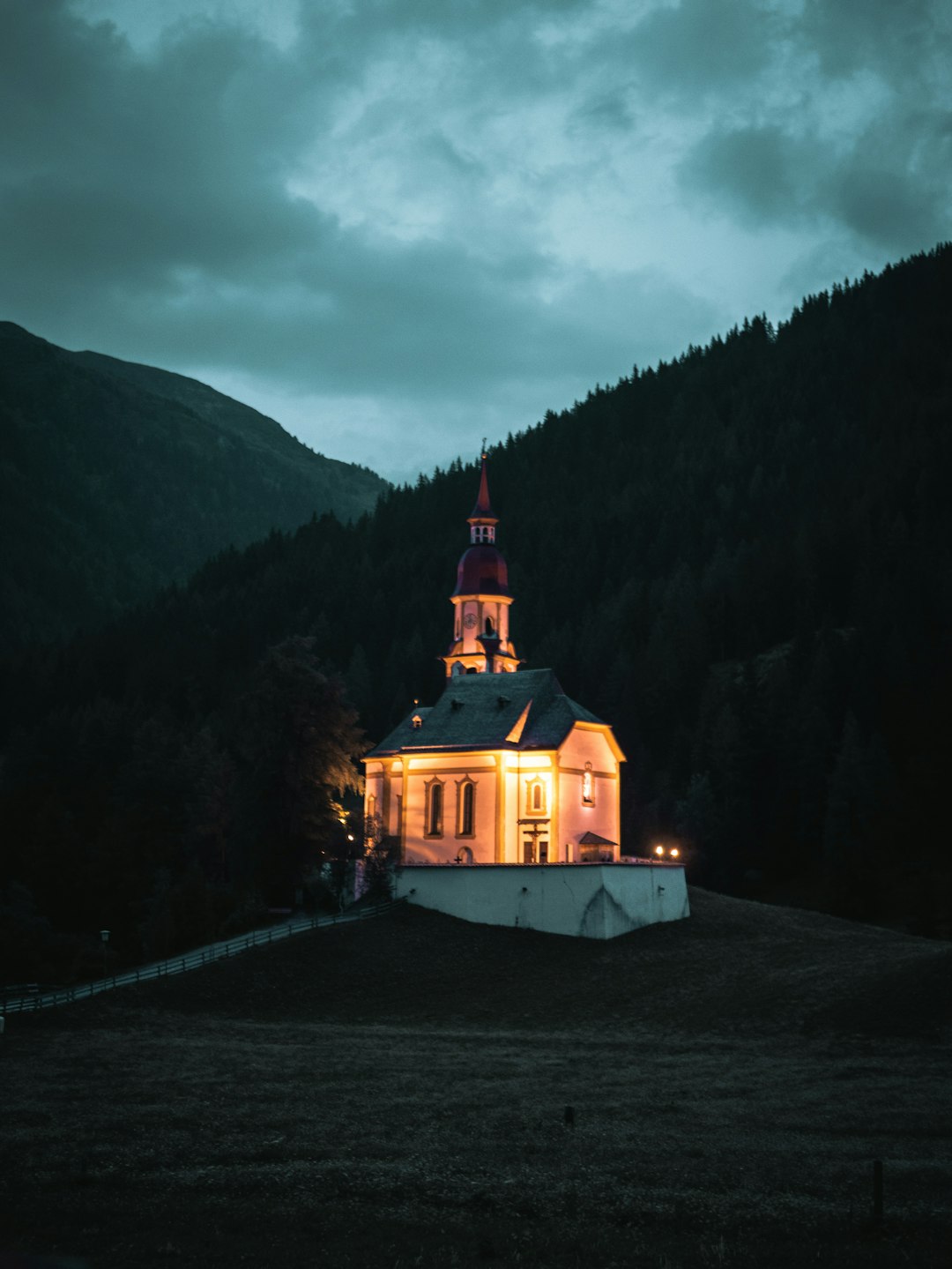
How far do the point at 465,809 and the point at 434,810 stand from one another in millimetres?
2034

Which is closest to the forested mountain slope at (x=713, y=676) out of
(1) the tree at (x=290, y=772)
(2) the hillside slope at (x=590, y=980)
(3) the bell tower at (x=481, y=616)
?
(1) the tree at (x=290, y=772)

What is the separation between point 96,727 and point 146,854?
42.6 m

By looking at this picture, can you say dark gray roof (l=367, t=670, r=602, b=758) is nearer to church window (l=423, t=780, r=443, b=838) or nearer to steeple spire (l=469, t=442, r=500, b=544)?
church window (l=423, t=780, r=443, b=838)

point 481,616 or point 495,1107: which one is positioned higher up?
point 481,616

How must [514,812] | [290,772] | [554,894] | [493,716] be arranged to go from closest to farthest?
[554,894] < [514,812] < [290,772] < [493,716]

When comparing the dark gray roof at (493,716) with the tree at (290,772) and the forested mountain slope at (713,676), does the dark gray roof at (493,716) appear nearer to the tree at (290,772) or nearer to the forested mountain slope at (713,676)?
the tree at (290,772)

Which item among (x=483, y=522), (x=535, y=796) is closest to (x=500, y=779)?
(x=535, y=796)

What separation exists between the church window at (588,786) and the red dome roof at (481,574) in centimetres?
1861

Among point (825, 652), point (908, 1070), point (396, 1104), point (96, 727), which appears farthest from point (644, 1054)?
point (96, 727)

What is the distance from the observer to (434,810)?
246 ft

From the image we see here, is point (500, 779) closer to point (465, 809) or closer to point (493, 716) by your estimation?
point (465, 809)

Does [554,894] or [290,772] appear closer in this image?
[554,894]

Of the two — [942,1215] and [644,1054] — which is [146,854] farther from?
[942,1215]

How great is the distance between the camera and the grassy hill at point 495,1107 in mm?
22875
